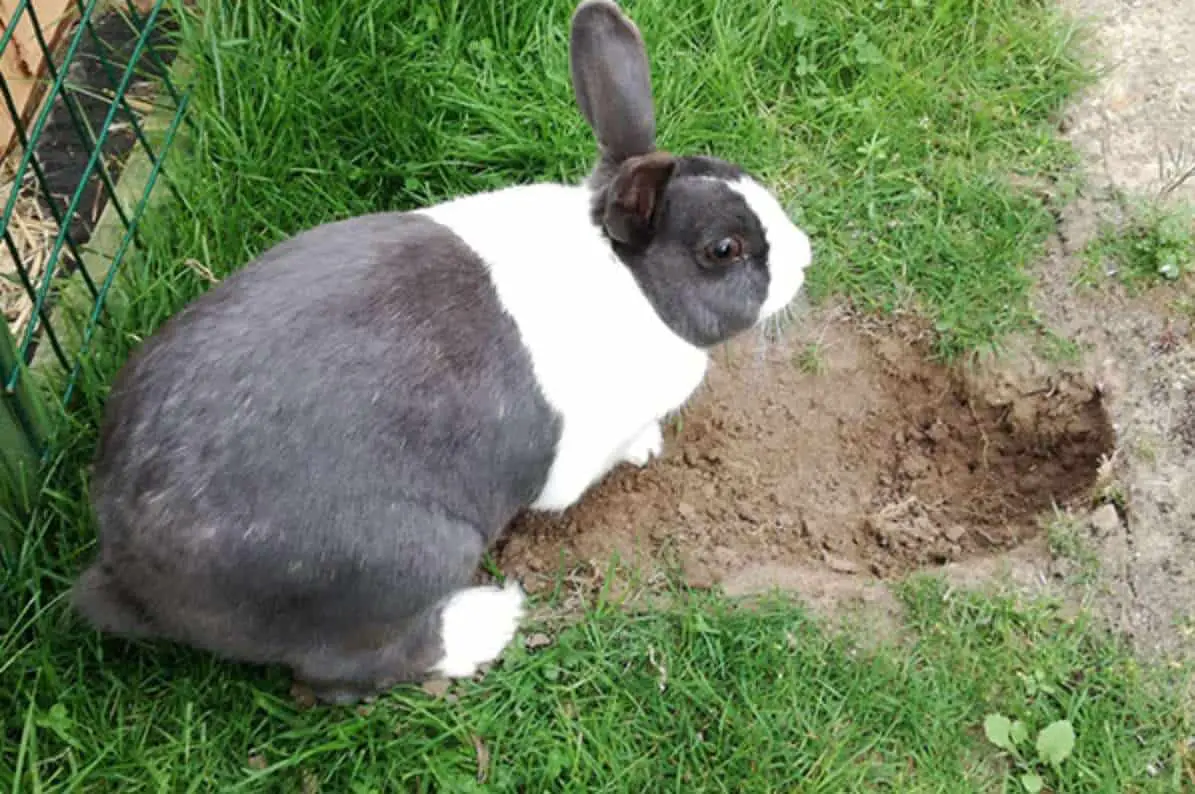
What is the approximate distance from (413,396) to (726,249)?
0.80 meters

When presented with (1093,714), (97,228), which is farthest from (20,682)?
(1093,714)

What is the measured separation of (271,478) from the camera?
2.61 metres

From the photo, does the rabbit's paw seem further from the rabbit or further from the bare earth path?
the rabbit

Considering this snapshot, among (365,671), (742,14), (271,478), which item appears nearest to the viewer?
(271,478)

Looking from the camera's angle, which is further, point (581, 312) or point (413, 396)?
point (581, 312)

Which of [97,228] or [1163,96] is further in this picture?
[1163,96]

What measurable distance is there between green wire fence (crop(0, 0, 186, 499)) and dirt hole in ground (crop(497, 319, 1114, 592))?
115cm

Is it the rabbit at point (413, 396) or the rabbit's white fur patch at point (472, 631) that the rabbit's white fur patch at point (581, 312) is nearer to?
the rabbit at point (413, 396)

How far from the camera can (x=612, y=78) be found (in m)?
3.11

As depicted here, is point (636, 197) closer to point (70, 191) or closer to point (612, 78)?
point (612, 78)

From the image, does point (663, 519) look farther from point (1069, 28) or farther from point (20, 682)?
point (1069, 28)

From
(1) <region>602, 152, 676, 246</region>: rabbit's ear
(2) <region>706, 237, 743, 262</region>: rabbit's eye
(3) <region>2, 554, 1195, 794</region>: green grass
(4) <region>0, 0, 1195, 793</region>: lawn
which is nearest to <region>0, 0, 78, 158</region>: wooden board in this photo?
(4) <region>0, 0, 1195, 793</region>: lawn

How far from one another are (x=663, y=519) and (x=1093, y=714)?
3.50 ft

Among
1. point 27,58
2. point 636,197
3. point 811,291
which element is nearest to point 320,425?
point 636,197
